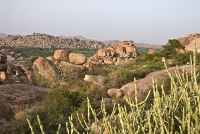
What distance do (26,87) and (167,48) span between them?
2056 cm

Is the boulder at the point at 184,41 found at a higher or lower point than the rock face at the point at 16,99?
higher

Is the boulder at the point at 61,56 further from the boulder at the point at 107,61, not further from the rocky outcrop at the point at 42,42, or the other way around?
the rocky outcrop at the point at 42,42

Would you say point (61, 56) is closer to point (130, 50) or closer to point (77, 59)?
point (77, 59)

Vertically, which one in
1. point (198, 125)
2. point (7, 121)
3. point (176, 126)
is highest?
point (198, 125)

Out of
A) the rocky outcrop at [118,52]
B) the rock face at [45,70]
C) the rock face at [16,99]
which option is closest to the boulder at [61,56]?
the rock face at [45,70]

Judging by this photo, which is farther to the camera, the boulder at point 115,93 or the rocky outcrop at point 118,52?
the rocky outcrop at point 118,52

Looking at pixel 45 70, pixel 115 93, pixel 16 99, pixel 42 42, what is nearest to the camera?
pixel 16 99

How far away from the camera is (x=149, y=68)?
1962 centimetres

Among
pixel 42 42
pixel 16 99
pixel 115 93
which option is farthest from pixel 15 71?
pixel 42 42

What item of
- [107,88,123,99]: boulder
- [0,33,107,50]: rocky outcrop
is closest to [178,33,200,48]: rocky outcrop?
[107,88,123,99]: boulder

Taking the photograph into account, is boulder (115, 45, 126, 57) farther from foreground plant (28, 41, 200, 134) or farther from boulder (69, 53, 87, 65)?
foreground plant (28, 41, 200, 134)

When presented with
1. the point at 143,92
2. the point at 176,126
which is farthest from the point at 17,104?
the point at 176,126

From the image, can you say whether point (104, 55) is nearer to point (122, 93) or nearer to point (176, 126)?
point (122, 93)

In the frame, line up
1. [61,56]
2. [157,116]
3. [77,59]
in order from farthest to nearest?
[61,56] → [77,59] → [157,116]
